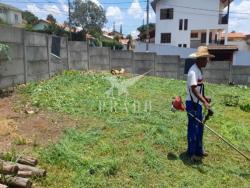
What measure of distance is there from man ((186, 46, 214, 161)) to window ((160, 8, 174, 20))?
30.9m

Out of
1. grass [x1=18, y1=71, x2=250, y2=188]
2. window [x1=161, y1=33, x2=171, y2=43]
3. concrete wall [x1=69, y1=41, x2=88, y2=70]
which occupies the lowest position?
grass [x1=18, y1=71, x2=250, y2=188]

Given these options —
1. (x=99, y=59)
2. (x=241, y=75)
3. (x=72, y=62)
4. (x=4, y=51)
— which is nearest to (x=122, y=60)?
(x=99, y=59)

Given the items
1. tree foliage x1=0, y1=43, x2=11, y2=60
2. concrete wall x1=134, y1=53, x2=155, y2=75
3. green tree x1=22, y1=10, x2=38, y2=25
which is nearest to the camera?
tree foliage x1=0, y1=43, x2=11, y2=60

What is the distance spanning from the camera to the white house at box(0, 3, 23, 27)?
49.7m

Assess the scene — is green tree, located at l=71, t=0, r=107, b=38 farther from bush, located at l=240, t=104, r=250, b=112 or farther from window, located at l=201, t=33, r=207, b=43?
bush, located at l=240, t=104, r=250, b=112

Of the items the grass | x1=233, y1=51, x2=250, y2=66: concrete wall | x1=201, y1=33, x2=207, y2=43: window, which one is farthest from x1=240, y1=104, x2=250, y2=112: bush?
x1=201, y1=33, x2=207, y2=43: window

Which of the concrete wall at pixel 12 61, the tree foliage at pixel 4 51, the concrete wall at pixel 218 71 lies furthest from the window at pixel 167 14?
the tree foliage at pixel 4 51

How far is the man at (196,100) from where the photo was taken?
15.4 feet

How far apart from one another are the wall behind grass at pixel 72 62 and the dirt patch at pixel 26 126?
5.45 ft

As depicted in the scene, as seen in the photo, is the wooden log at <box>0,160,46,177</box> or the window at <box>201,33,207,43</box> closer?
the wooden log at <box>0,160,46,177</box>

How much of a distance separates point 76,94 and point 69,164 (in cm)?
427

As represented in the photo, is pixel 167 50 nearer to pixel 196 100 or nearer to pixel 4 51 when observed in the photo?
pixel 4 51

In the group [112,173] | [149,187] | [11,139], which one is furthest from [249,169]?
[11,139]

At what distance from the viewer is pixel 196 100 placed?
4840 millimetres
